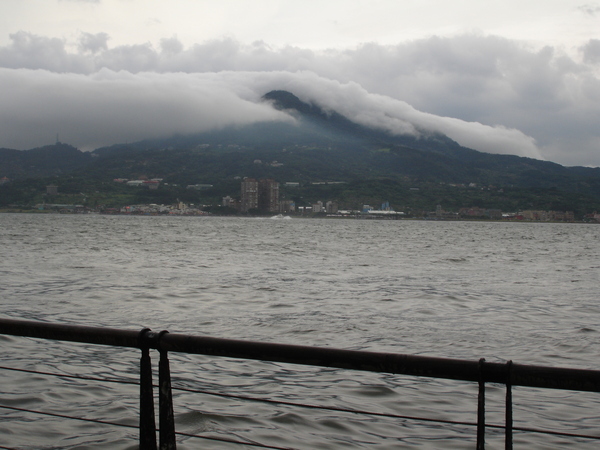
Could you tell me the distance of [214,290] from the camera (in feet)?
77.8

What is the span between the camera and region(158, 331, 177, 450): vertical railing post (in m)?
3.77

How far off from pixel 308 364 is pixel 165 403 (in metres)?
0.99

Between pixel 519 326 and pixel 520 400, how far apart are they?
277 inches

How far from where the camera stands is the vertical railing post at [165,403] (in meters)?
3.77

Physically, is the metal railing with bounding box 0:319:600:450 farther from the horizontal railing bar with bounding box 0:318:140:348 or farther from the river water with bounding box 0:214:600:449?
the river water with bounding box 0:214:600:449

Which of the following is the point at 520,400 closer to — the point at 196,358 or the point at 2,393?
the point at 196,358

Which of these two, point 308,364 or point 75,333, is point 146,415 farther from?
point 308,364

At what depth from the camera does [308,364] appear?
11.1ft

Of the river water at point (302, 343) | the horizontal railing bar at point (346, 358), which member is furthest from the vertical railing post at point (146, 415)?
the river water at point (302, 343)

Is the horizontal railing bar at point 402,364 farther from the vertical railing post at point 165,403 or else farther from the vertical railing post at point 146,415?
the vertical railing post at point 146,415

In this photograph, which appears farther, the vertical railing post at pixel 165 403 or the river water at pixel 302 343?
the river water at pixel 302 343

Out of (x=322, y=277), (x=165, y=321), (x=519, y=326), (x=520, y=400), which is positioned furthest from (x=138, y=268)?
(x=520, y=400)

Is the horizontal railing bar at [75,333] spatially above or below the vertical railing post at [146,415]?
above

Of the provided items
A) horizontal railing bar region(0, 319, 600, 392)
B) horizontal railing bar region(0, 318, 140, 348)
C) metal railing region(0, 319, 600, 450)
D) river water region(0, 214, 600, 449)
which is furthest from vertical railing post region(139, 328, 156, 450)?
river water region(0, 214, 600, 449)
